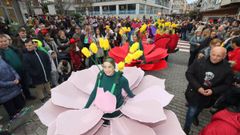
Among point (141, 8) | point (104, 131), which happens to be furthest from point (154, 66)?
point (141, 8)

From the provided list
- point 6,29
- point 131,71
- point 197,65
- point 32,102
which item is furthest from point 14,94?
point 6,29

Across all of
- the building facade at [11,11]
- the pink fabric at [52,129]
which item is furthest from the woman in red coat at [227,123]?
the building facade at [11,11]

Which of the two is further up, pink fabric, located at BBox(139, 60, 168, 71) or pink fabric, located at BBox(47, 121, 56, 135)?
pink fabric, located at BBox(47, 121, 56, 135)

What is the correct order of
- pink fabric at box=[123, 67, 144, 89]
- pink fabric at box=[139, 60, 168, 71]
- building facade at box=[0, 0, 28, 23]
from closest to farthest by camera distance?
pink fabric at box=[123, 67, 144, 89] → pink fabric at box=[139, 60, 168, 71] → building facade at box=[0, 0, 28, 23]

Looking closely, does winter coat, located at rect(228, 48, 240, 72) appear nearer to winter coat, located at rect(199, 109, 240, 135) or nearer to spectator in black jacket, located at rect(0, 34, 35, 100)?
winter coat, located at rect(199, 109, 240, 135)

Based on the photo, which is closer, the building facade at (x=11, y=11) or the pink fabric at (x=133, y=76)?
the pink fabric at (x=133, y=76)

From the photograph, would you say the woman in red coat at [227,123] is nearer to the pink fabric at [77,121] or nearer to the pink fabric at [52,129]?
the pink fabric at [77,121]

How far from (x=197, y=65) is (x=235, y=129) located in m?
0.82

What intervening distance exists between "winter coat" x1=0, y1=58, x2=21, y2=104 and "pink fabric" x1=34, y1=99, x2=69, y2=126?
1090mm

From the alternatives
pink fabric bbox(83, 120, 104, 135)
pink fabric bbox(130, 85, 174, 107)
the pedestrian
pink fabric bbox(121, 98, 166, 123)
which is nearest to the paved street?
the pedestrian

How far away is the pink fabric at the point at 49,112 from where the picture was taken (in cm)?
135

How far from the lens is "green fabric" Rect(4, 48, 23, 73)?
2346 mm

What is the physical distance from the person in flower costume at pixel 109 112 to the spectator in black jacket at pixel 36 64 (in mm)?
1199

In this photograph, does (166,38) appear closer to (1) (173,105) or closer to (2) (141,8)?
(1) (173,105)
